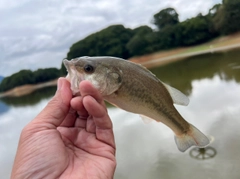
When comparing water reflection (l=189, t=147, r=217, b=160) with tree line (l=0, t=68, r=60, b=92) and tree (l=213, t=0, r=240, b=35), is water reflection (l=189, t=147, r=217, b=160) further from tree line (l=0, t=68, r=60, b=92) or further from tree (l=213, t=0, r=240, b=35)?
tree line (l=0, t=68, r=60, b=92)

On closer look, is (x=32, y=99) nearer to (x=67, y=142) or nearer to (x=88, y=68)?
(x=67, y=142)

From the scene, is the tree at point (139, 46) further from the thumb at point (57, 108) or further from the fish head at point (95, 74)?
the thumb at point (57, 108)

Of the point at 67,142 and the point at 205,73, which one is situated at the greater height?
the point at 67,142

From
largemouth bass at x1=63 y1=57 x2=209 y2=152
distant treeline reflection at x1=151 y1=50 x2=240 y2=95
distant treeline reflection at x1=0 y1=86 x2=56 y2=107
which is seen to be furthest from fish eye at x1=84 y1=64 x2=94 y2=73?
distant treeline reflection at x1=0 y1=86 x2=56 y2=107

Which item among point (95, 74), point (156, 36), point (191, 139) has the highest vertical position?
point (95, 74)

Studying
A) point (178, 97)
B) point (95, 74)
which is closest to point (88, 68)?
point (95, 74)

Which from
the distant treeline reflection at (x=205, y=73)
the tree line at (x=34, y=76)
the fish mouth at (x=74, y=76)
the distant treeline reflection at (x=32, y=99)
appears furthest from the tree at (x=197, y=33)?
the fish mouth at (x=74, y=76)

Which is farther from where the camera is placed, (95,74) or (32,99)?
(32,99)

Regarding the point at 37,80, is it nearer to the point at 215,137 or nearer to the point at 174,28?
the point at 174,28
